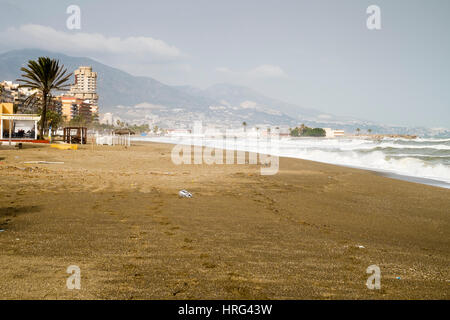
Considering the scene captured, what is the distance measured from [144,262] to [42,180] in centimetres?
794

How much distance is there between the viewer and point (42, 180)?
10508mm

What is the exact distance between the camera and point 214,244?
4.96 m

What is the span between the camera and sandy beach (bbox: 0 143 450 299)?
347 cm

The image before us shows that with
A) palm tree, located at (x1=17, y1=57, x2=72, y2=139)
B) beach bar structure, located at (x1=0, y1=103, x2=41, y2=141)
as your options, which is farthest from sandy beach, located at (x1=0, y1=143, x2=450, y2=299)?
palm tree, located at (x1=17, y1=57, x2=72, y2=139)

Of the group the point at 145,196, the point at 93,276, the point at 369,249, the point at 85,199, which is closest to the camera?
the point at 93,276

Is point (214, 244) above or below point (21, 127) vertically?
below

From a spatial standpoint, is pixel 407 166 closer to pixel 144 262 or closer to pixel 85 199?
pixel 85 199

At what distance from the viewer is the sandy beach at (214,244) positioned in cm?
347

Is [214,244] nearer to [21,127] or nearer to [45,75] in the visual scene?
[21,127]

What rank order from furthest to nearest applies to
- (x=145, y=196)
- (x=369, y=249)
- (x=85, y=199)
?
(x=145, y=196), (x=85, y=199), (x=369, y=249)

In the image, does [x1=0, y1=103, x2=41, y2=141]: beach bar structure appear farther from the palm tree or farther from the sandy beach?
the sandy beach

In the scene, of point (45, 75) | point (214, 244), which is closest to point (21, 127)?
point (45, 75)

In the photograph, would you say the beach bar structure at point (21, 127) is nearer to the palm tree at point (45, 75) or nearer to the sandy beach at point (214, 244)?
the palm tree at point (45, 75)
